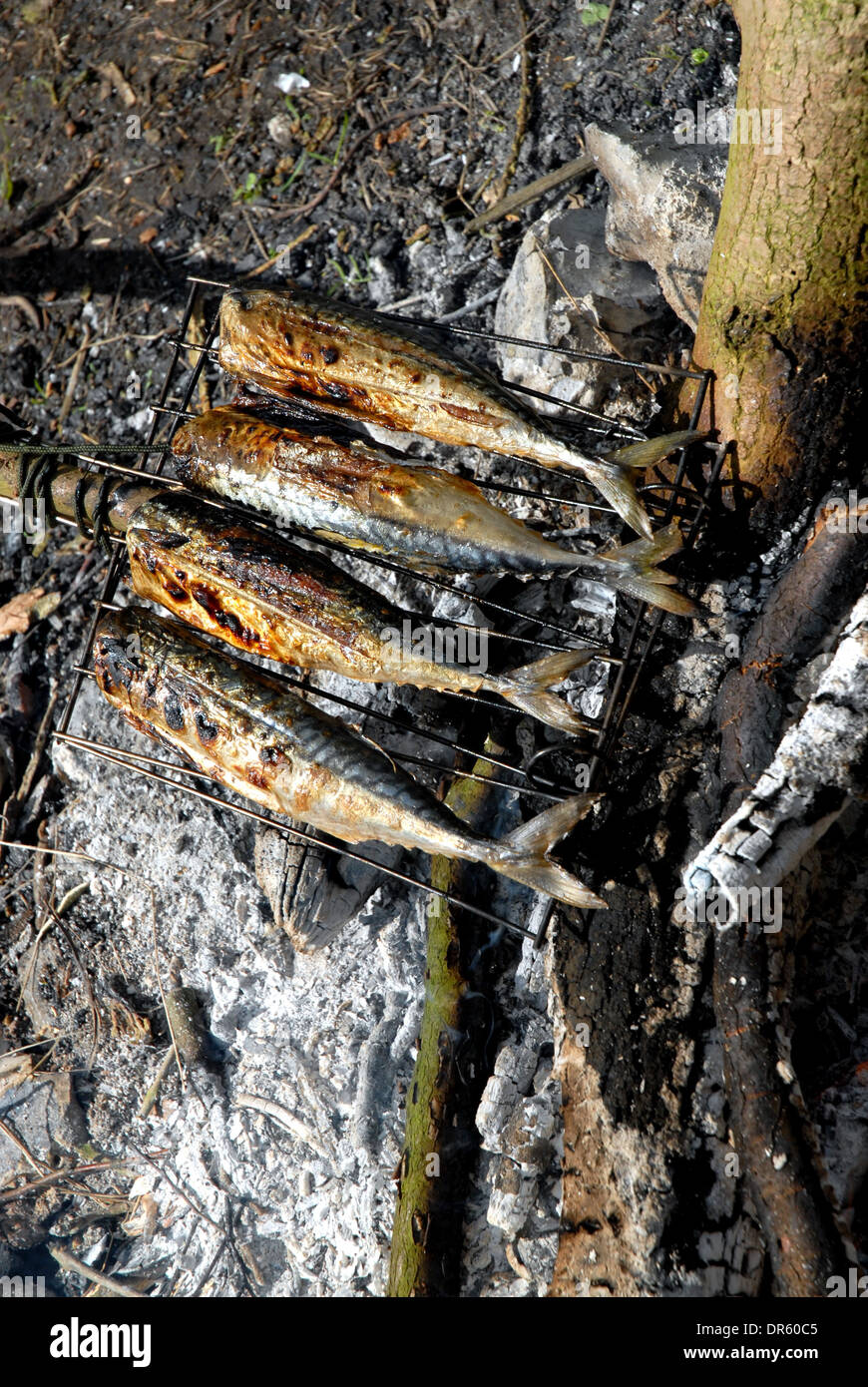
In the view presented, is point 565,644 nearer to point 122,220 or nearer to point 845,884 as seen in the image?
point 845,884

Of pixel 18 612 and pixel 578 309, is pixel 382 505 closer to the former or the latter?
pixel 578 309

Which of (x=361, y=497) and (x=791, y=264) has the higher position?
(x=791, y=264)

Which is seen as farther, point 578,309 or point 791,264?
point 578,309

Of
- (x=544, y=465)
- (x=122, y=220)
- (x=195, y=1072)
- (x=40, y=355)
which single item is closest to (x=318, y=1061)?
(x=195, y=1072)

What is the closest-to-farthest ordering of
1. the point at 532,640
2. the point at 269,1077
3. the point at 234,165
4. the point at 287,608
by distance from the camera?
the point at 287,608
the point at 532,640
the point at 269,1077
the point at 234,165

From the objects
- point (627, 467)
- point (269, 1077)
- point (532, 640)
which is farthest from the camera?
point (269, 1077)

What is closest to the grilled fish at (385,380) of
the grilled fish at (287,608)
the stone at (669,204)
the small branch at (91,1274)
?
the grilled fish at (287,608)

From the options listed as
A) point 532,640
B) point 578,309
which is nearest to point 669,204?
point 578,309
